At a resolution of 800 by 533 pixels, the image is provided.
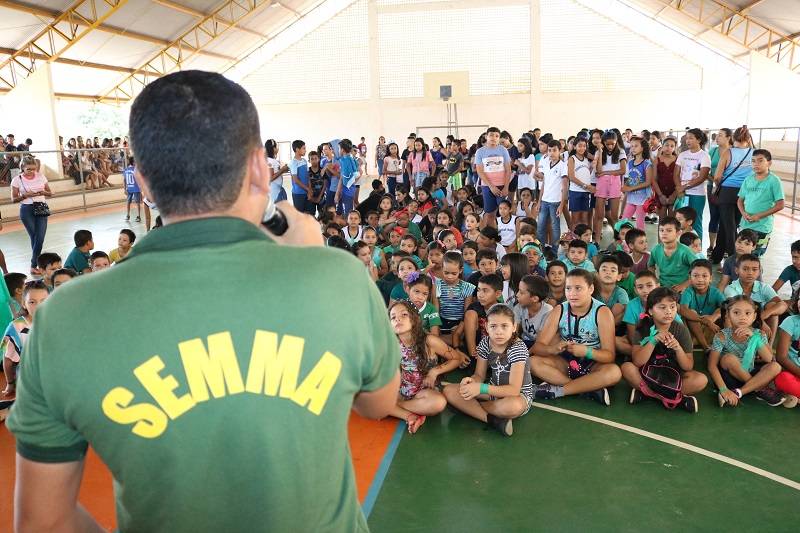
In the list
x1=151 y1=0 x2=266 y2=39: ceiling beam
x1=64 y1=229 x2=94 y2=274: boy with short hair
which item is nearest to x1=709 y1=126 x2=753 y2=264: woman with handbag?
x1=64 y1=229 x2=94 y2=274: boy with short hair

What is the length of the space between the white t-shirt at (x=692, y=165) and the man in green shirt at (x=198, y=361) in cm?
698

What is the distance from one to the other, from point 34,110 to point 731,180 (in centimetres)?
1472

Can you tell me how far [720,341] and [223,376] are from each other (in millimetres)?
3880

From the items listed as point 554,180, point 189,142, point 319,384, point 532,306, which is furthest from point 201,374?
point 554,180

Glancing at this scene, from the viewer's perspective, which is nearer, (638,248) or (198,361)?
(198,361)

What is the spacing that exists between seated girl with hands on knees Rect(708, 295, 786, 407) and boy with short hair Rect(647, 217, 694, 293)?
1.24 metres

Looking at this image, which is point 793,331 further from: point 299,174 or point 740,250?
point 299,174

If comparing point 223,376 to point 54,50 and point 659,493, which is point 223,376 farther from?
point 54,50

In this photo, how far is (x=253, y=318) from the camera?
79 centimetres

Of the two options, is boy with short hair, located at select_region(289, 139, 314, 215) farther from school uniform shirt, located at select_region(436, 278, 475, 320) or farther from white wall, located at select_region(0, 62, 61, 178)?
white wall, located at select_region(0, 62, 61, 178)

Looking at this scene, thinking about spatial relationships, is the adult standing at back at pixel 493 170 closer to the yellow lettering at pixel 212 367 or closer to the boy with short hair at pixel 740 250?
the boy with short hair at pixel 740 250

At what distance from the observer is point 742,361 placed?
382 cm

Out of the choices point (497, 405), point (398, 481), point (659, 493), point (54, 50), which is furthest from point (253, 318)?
point (54, 50)

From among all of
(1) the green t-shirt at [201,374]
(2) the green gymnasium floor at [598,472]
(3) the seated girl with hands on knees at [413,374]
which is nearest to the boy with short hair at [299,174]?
(3) the seated girl with hands on knees at [413,374]
